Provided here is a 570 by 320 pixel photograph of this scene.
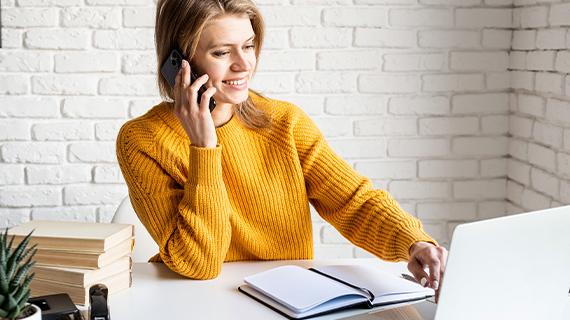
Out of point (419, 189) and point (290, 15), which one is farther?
point (419, 189)

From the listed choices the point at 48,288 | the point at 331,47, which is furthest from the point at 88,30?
the point at 48,288

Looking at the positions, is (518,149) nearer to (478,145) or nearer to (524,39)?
(478,145)

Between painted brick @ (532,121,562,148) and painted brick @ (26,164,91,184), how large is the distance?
148 centimetres

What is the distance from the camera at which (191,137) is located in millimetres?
1724

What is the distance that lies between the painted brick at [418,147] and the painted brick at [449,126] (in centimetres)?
3

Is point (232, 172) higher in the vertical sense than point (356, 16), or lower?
lower

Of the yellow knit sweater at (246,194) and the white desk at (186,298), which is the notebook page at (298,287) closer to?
the white desk at (186,298)

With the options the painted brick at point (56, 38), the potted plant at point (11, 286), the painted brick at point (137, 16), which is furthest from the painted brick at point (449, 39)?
the potted plant at point (11, 286)

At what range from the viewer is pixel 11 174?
260 cm

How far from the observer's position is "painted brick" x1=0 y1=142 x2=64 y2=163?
2.58 meters

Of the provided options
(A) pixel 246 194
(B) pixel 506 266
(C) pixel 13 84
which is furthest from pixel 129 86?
(B) pixel 506 266

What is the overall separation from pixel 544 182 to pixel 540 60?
393 millimetres

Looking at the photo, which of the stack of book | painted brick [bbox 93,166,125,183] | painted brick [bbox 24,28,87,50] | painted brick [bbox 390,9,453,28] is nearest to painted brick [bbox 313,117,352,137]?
painted brick [bbox 390,9,453,28]

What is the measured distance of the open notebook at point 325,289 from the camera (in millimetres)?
1430
